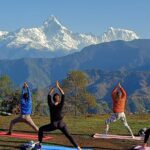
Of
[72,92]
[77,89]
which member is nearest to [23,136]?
[77,89]

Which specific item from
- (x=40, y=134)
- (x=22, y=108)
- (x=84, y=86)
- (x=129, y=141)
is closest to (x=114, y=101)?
(x=129, y=141)

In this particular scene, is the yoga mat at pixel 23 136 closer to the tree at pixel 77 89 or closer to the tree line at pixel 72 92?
the tree line at pixel 72 92

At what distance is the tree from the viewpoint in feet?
333

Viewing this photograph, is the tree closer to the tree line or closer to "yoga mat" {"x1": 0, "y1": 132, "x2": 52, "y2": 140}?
the tree line

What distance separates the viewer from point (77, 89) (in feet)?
347

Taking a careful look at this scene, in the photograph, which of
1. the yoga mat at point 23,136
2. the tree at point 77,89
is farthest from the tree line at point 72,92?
the yoga mat at point 23,136

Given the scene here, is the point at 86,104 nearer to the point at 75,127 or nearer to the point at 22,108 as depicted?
the point at 75,127

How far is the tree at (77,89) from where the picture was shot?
102 meters

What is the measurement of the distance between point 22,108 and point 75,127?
7.71 metres

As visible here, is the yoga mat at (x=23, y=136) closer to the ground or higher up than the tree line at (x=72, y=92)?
closer to the ground

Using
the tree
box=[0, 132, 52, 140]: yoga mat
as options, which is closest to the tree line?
the tree

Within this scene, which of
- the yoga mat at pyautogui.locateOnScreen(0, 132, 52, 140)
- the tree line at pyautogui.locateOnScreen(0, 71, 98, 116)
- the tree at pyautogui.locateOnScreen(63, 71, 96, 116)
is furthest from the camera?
the tree at pyautogui.locateOnScreen(63, 71, 96, 116)

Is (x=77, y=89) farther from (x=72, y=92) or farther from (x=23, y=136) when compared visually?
(x=23, y=136)

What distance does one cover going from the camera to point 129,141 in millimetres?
22938
